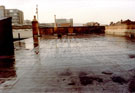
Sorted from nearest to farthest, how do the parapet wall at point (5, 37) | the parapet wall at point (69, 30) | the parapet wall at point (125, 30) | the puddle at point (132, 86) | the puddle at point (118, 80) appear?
the puddle at point (132, 86) → the puddle at point (118, 80) → the parapet wall at point (5, 37) → the parapet wall at point (125, 30) → the parapet wall at point (69, 30)

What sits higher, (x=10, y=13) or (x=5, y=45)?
(x=10, y=13)

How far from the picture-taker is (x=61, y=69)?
5137 millimetres

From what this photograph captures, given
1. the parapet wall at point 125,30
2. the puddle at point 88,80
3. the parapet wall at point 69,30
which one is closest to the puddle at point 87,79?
the puddle at point 88,80

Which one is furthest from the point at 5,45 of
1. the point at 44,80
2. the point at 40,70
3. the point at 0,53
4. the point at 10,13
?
the point at 10,13

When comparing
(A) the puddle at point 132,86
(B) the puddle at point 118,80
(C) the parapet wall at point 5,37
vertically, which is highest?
(C) the parapet wall at point 5,37

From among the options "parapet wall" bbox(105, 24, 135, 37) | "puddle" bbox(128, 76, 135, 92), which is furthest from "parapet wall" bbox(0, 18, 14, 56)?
"parapet wall" bbox(105, 24, 135, 37)

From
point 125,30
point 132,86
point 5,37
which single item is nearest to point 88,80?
point 132,86

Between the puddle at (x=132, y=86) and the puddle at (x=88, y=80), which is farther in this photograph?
the puddle at (x=88, y=80)

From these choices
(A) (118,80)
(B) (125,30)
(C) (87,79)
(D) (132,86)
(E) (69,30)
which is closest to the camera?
(D) (132,86)

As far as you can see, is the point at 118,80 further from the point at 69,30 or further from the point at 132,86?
the point at 69,30

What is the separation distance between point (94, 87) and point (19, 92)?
6.02 feet

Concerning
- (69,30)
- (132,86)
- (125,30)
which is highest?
(69,30)

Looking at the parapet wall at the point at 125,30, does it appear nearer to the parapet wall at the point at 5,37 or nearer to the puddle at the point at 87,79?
the parapet wall at the point at 5,37

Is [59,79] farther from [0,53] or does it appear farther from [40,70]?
[0,53]
